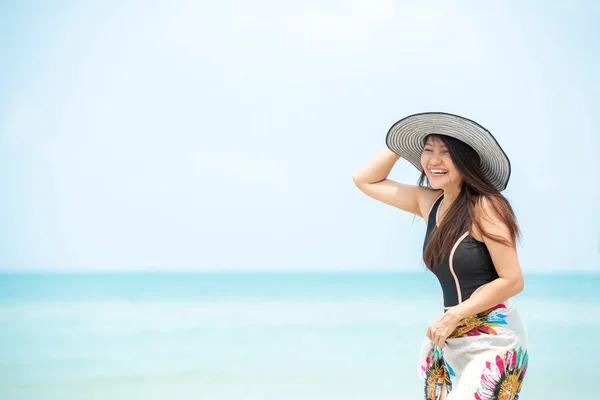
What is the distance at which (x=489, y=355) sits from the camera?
186 cm

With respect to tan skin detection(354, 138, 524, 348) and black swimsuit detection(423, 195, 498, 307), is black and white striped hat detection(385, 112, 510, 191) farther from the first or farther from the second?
black swimsuit detection(423, 195, 498, 307)

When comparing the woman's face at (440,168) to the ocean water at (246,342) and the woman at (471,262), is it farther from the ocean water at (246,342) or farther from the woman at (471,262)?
the ocean water at (246,342)

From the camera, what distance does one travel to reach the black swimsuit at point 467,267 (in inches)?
73.6

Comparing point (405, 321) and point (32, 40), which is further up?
point (32, 40)

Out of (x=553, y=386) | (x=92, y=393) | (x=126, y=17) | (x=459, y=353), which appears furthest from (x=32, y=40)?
(x=459, y=353)

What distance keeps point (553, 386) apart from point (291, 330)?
15.5 ft

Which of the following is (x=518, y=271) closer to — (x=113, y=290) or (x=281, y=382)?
(x=281, y=382)

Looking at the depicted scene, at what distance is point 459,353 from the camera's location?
6.29ft

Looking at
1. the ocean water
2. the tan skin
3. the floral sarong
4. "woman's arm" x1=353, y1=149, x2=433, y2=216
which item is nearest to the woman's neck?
the tan skin

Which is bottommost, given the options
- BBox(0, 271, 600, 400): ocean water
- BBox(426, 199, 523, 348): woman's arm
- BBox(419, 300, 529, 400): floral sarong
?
BBox(0, 271, 600, 400): ocean water

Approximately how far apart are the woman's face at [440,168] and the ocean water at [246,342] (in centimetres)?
336

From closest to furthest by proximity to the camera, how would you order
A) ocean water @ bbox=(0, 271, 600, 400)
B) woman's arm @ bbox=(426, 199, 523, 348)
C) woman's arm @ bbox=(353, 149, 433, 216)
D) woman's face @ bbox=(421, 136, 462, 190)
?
woman's arm @ bbox=(426, 199, 523, 348)
woman's face @ bbox=(421, 136, 462, 190)
woman's arm @ bbox=(353, 149, 433, 216)
ocean water @ bbox=(0, 271, 600, 400)

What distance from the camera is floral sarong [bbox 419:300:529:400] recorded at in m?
1.85

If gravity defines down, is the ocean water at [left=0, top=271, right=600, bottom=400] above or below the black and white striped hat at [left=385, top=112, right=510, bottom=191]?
below
